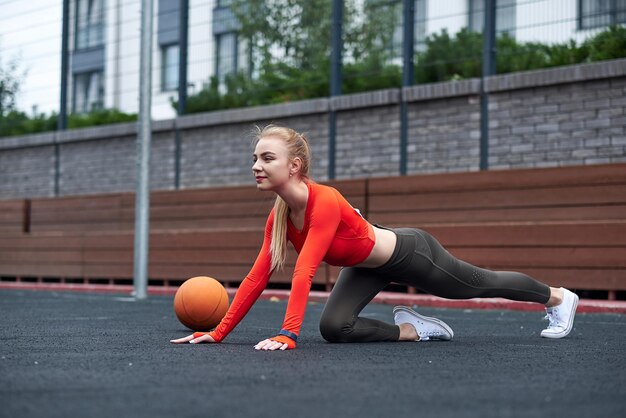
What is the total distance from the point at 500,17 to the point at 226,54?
5.67 meters

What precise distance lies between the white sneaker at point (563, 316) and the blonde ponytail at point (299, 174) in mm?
2335

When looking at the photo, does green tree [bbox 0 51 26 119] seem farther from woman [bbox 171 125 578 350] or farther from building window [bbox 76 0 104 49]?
woman [bbox 171 125 578 350]

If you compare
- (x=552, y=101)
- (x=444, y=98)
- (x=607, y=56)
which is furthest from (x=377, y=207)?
(x=607, y=56)

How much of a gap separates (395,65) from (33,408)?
1317cm

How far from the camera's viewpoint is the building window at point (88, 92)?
68.5 ft

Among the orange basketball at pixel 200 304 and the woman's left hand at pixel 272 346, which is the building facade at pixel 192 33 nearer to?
the orange basketball at pixel 200 304

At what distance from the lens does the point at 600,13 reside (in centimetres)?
1394

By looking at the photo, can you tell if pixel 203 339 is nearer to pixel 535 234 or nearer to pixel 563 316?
pixel 563 316

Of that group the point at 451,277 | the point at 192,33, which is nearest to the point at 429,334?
the point at 451,277

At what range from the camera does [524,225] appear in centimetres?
1337

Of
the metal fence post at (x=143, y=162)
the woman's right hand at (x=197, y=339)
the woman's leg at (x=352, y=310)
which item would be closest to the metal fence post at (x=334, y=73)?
the metal fence post at (x=143, y=162)

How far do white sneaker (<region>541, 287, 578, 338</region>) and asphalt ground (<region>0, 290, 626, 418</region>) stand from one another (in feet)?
0.38

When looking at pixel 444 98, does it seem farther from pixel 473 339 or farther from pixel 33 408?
pixel 33 408

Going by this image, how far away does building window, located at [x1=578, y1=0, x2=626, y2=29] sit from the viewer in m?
13.9
